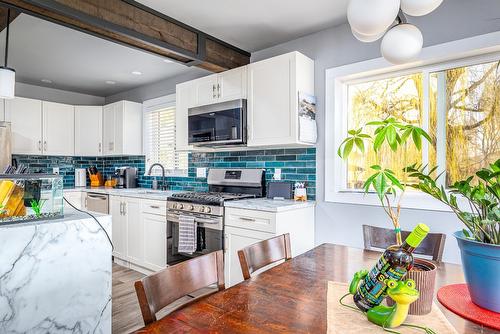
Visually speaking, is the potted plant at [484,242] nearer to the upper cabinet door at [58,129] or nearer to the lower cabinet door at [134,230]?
the lower cabinet door at [134,230]

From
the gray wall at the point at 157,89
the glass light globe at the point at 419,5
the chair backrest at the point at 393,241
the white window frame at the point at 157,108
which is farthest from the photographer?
the white window frame at the point at 157,108

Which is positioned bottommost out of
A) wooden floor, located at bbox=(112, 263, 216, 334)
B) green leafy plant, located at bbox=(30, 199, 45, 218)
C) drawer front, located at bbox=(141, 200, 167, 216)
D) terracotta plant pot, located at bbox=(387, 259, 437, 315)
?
wooden floor, located at bbox=(112, 263, 216, 334)

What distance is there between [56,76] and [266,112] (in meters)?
3.21

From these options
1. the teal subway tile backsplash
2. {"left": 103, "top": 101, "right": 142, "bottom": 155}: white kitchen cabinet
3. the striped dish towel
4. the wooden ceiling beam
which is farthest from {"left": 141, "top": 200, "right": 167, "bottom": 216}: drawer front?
the wooden ceiling beam

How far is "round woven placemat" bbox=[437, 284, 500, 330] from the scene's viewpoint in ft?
2.73

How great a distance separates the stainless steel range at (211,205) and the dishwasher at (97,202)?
54.0 inches

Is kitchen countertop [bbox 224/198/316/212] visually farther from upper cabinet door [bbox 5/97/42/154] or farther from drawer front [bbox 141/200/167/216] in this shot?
upper cabinet door [bbox 5/97/42/154]

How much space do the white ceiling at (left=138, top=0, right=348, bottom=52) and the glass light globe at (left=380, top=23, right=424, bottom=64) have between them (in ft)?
4.56

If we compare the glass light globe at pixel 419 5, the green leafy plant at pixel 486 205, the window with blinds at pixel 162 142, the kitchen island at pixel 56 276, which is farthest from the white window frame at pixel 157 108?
the green leafy plant at pixel 486 205

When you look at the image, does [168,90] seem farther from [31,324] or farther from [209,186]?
[31,324]

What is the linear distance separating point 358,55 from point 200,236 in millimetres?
2177

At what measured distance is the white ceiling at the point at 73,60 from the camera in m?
2.86

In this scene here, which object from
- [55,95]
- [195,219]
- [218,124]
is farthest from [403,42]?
[55,95]

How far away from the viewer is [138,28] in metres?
2.33
